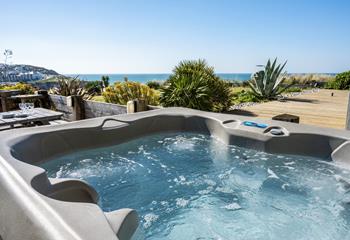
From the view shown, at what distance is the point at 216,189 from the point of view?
196cm

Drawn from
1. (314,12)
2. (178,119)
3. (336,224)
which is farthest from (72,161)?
(314,12)

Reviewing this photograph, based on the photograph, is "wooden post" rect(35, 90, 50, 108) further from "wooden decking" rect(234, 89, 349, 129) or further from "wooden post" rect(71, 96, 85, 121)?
"wooden decking" rect(234, 89, 349, 129)

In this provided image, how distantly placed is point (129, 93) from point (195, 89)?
1200 millimetres

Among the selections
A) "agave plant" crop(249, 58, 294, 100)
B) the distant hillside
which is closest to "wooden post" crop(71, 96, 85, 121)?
"agave plant" crop(249, 58, 294, 100)

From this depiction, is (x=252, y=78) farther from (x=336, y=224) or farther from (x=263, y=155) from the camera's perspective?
(x=336, y=224)

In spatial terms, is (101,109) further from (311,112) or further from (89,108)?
(311,112)

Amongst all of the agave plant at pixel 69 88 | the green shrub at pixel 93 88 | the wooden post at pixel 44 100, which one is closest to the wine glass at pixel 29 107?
the wooden post at pixel 44 100

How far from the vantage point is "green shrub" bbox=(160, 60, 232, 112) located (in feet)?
13.9

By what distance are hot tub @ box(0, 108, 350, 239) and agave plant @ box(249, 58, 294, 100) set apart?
3.66 m

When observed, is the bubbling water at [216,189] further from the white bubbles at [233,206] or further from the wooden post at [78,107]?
the wooden post at [78,107]

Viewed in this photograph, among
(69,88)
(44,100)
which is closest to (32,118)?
(44,100)

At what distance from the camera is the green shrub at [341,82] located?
28.9 feet

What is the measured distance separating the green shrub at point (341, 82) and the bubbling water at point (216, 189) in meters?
8.13

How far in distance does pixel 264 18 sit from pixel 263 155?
254 inches
